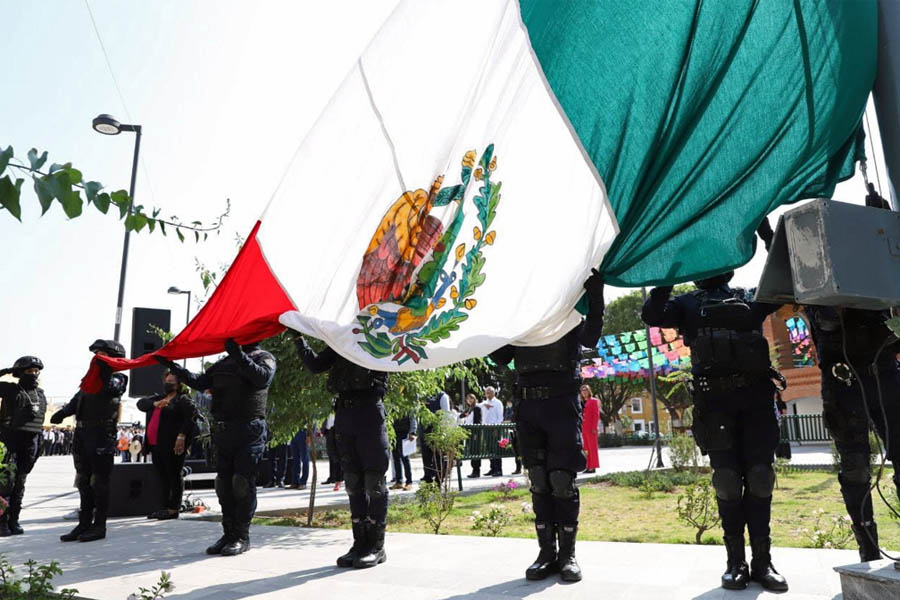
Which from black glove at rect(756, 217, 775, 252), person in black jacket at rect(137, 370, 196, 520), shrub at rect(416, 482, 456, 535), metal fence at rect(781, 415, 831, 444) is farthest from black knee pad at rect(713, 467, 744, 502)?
metal fence at rect(781, 415, 831, 444)

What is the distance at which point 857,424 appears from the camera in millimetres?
4426

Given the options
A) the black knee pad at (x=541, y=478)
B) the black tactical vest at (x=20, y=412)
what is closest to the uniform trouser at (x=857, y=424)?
the black knee pad at (x=541, y=478)

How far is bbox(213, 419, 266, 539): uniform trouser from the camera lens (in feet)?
20.7

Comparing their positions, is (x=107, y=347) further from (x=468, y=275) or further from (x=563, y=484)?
(x=468, y=275)

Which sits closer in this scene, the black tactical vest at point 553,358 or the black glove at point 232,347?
the black tactical vest at point 553,358

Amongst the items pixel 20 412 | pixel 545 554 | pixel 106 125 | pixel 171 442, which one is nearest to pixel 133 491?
pixel 171 442

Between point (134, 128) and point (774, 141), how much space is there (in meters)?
13.1

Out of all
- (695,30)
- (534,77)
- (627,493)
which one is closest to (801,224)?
(695,30)

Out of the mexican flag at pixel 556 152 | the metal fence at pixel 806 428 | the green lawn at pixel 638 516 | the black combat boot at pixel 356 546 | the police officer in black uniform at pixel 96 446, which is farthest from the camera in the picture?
the metal fence at pixel 806 428

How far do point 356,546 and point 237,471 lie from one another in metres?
1.44

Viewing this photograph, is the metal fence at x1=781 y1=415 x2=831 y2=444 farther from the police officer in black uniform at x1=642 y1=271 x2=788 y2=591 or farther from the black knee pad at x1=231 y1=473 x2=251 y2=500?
the black knee pad at x1=231 y1=473 x2=251 y2=500

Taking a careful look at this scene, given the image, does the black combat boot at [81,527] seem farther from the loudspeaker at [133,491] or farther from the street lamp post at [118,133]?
the street lamp post at [118,133]

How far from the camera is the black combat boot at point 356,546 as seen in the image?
18.4 ft

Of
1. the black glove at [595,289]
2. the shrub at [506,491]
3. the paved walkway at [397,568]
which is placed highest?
the black glove at [595,289]
